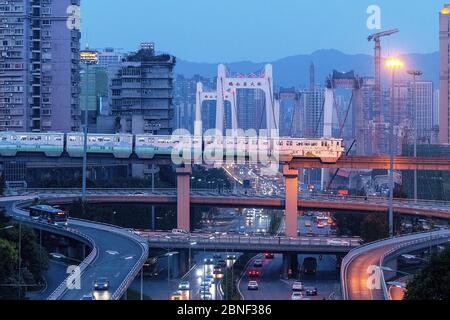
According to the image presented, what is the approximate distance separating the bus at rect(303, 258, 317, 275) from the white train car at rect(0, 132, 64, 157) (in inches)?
184

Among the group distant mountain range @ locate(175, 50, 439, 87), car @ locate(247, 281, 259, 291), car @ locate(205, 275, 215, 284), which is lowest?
car @ locate(247, 281, 259, 291)

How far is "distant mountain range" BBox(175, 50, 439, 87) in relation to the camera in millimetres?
27875

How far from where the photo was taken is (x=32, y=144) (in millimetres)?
12609

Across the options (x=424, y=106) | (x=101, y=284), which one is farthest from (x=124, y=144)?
(x=424, y=106)

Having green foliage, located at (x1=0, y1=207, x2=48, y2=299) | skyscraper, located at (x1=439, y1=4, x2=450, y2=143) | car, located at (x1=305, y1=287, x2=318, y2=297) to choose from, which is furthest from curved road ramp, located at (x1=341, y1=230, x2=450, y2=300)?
skyscraper, located at (x1=439, y1=4, x2=450, y2=143)

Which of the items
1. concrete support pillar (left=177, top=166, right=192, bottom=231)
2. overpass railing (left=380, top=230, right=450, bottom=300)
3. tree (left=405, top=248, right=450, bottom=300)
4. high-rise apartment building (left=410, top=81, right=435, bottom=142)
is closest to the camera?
tree (left=405, top=248, right=450, bottom=300)

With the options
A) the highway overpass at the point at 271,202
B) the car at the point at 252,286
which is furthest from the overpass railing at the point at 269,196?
the car at the point at 252,286

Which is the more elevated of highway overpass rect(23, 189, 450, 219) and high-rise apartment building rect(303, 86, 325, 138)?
high-rise apartment building rect(303, 86, 325, 138)

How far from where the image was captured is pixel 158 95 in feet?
61.5

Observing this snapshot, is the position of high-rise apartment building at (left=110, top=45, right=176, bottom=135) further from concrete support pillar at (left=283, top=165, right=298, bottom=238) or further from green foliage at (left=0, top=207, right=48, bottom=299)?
green foliage at (left=0, top=207, right=48, bottom=299)

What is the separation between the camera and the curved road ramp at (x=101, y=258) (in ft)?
16.1

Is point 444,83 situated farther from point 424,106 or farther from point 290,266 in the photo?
point 290,266

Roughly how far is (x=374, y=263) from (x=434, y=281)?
2500 millimetres
